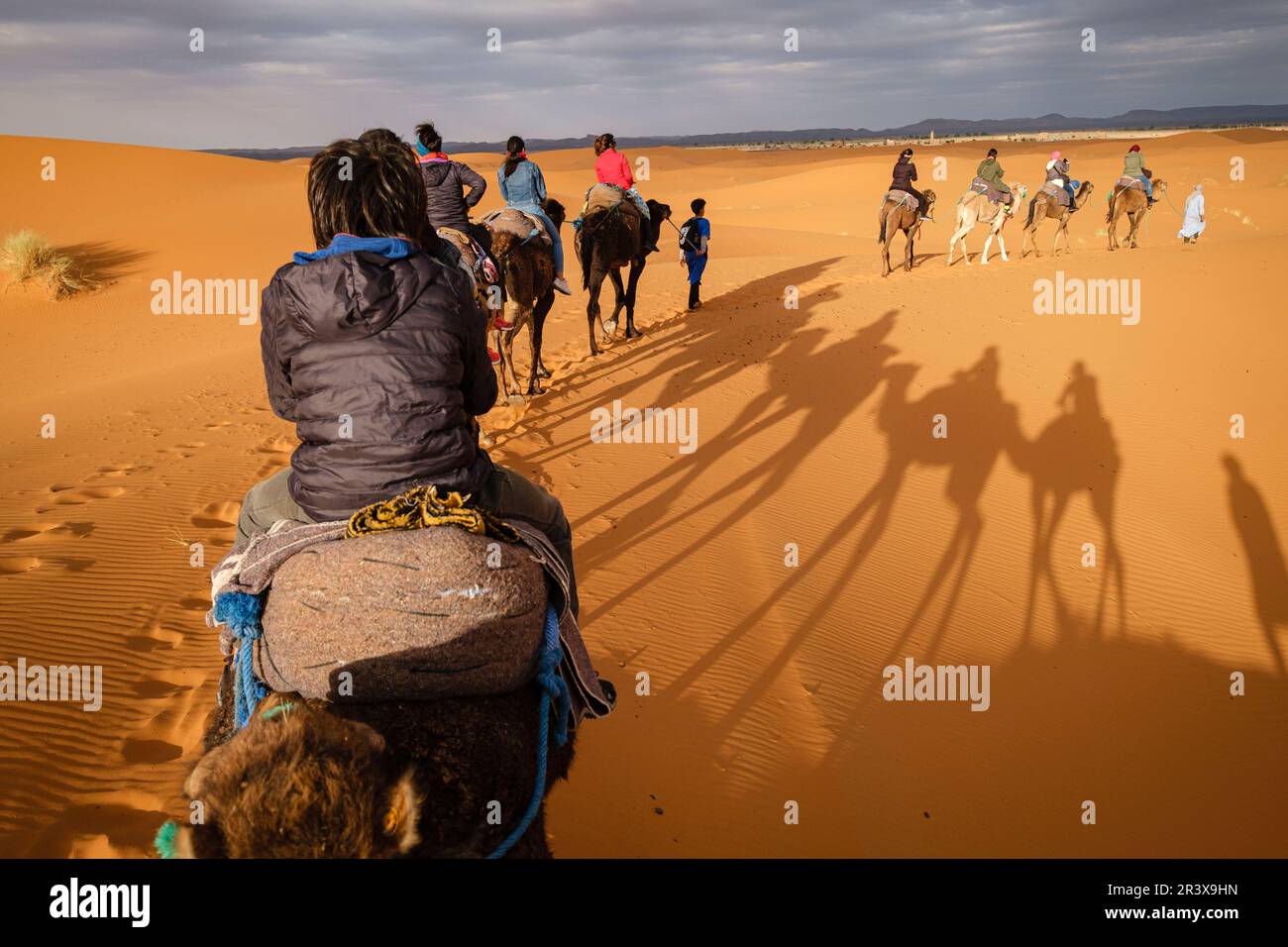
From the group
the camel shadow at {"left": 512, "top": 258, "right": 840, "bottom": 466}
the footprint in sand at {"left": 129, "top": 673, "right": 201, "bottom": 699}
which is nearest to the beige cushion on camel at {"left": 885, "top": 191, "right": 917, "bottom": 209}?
the camel shadow at {"left": 512, "top": 258, "right": 840, "bottom": 466}

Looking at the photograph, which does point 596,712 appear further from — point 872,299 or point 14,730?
point 872,299

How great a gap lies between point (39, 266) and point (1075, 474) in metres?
20.2

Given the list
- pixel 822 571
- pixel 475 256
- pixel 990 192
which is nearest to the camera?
pixel 822 571

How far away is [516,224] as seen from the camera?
10203 millimetres

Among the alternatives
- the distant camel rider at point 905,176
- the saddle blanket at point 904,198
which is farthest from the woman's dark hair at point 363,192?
the saddle blanket at point 904,198

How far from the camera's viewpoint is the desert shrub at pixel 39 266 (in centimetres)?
1686

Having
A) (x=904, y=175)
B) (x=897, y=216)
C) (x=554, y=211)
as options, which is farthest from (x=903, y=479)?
(x=904, y=175)

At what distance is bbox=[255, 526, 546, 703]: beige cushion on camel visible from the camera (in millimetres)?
2066

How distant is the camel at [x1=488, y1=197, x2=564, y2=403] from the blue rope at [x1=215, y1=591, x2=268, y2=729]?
300 inches

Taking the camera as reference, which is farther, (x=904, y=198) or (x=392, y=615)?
(x=904, y=198)

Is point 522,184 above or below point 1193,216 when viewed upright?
below

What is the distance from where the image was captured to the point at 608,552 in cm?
686

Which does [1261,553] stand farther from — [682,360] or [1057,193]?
[1057,193]

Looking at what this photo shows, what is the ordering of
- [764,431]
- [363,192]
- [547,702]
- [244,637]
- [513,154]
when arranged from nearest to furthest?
1. [244,637]
2. [547,702]
3. [363,192]
4. [764,431]
5. [513,154]
